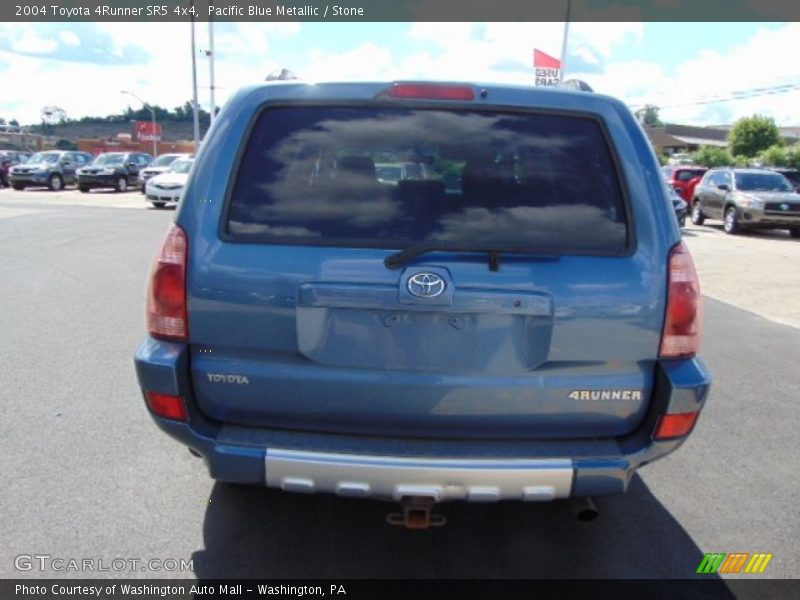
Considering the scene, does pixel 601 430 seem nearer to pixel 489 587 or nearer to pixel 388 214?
pixel 489 587

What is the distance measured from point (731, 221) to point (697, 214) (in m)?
2.68

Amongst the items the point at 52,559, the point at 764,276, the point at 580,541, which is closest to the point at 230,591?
the point at 52,559

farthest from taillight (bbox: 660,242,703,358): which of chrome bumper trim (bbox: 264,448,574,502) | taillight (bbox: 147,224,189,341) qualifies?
taillight (bbox: 147,224,189,341)

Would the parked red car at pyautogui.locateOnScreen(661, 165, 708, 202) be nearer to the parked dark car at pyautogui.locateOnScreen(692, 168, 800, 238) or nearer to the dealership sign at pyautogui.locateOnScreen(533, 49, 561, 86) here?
the parked dark car at pyautogui.locateOnScreen(692, 168, 800, 238)

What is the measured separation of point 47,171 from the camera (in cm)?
3170

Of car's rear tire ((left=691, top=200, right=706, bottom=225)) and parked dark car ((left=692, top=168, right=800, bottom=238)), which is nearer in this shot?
parked dark car ((left=692, top=168, right=800, bottom=238))

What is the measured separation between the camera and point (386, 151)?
281 cm

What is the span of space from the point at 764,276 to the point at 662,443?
33.3 feet

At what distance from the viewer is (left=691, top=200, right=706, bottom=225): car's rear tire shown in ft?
69.3

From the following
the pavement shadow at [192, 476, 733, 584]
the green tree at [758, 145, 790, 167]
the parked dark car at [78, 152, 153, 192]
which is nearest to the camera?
the pavement shadow at [192, 476, 733, 584]

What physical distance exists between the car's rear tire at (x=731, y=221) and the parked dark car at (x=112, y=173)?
81.1 ft

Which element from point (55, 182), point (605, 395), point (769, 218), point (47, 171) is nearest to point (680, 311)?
point (605, 395)

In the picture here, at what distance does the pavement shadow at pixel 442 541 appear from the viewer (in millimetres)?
3064

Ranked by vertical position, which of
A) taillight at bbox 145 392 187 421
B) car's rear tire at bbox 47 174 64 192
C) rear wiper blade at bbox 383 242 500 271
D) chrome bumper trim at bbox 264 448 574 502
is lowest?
car's rear tire at bbox 47 174 64 192
